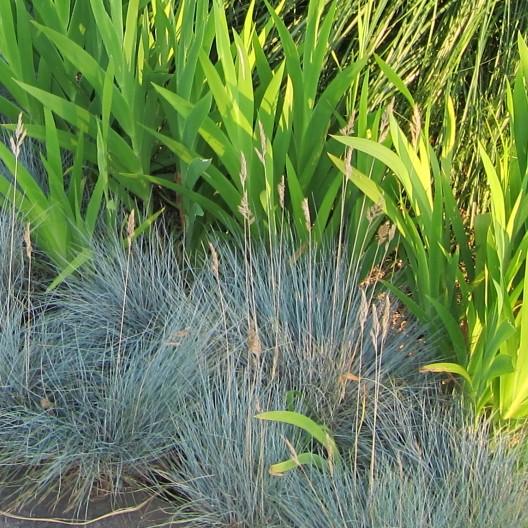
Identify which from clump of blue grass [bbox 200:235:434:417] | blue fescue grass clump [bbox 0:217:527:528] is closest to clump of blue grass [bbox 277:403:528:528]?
blue fescue grass clump [bbox 0:217:527:528]

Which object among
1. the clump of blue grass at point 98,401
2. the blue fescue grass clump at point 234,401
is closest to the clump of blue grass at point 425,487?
the blue fescue grass clump at point 234,401

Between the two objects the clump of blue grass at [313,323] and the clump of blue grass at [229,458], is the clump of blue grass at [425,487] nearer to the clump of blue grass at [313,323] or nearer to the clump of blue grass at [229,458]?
the clump of blue grass at [229,458]

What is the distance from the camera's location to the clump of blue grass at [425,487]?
5.33 feet

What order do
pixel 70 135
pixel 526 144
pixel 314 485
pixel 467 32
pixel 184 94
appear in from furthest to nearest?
1. pixel 467 32
2. pixel 70 135
3. pixel 184 94
4. pixel 526 144
5. pixel 314 485

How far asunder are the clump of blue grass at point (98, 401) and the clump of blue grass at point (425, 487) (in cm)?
33

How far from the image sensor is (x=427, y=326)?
1.98m

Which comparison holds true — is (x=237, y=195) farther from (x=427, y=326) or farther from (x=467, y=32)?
(x=467, y=32)

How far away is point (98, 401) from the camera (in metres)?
1.93

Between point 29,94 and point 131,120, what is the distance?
34 cm

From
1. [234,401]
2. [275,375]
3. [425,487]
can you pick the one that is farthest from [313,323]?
[425,487]

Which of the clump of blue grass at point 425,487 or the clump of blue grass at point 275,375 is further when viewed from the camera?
the clump of blue grass at point 275,375

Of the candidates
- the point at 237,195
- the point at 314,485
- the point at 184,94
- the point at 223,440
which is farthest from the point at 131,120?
the point at 314,485

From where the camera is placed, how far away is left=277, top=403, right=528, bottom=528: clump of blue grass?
162 centimetres

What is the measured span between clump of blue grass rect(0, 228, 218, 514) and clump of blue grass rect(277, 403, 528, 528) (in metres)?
0.33
